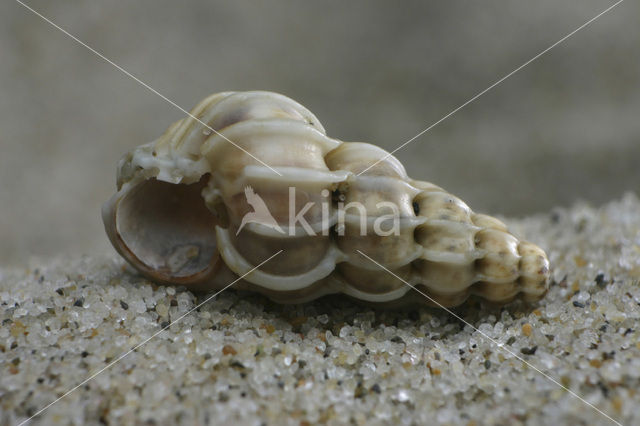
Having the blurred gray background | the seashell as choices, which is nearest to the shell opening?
the seashell

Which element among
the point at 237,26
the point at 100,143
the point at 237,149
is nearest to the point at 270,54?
the point at 237,26

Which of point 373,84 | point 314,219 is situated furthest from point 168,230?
point 373,84

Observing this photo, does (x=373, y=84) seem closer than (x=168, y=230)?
No

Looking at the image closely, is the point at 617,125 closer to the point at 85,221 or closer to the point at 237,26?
the point at 237,26

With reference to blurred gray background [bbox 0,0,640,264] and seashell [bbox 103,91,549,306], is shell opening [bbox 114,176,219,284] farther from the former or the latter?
blurred gray background [bbox 0,0,640,264]

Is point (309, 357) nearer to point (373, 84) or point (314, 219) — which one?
point (314, 219)
